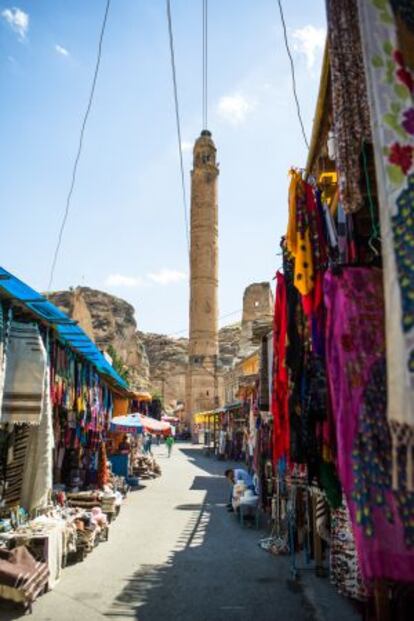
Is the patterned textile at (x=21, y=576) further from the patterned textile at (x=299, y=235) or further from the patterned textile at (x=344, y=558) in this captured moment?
the patterned textile at (x=299, y=235)

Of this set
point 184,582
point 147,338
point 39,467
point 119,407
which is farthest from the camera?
point 147,338

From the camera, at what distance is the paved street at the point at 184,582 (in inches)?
183

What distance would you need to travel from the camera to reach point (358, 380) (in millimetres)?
1907

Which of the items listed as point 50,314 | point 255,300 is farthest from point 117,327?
point 50,314

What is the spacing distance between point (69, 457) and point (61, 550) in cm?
426

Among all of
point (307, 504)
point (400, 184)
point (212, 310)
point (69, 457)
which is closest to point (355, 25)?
point (400, 184)

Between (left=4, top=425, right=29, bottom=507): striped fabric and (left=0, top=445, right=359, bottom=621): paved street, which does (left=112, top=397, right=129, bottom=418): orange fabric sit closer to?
(left=0, top=445, right=359, bottom=621): paved street

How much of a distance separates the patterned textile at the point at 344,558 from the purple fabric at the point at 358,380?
9.04ft

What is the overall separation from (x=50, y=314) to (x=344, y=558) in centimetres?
410

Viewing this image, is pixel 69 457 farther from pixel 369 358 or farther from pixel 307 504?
pixel 369 358

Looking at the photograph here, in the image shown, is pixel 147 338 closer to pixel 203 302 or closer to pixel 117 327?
pixel 117 327

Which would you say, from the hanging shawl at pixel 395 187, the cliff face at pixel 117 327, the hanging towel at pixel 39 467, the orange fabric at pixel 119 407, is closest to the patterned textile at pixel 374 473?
the hanging shawl at pixel 395 187

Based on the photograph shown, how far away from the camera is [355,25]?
7.14ft

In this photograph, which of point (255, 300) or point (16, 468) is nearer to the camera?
point (16, 468)
